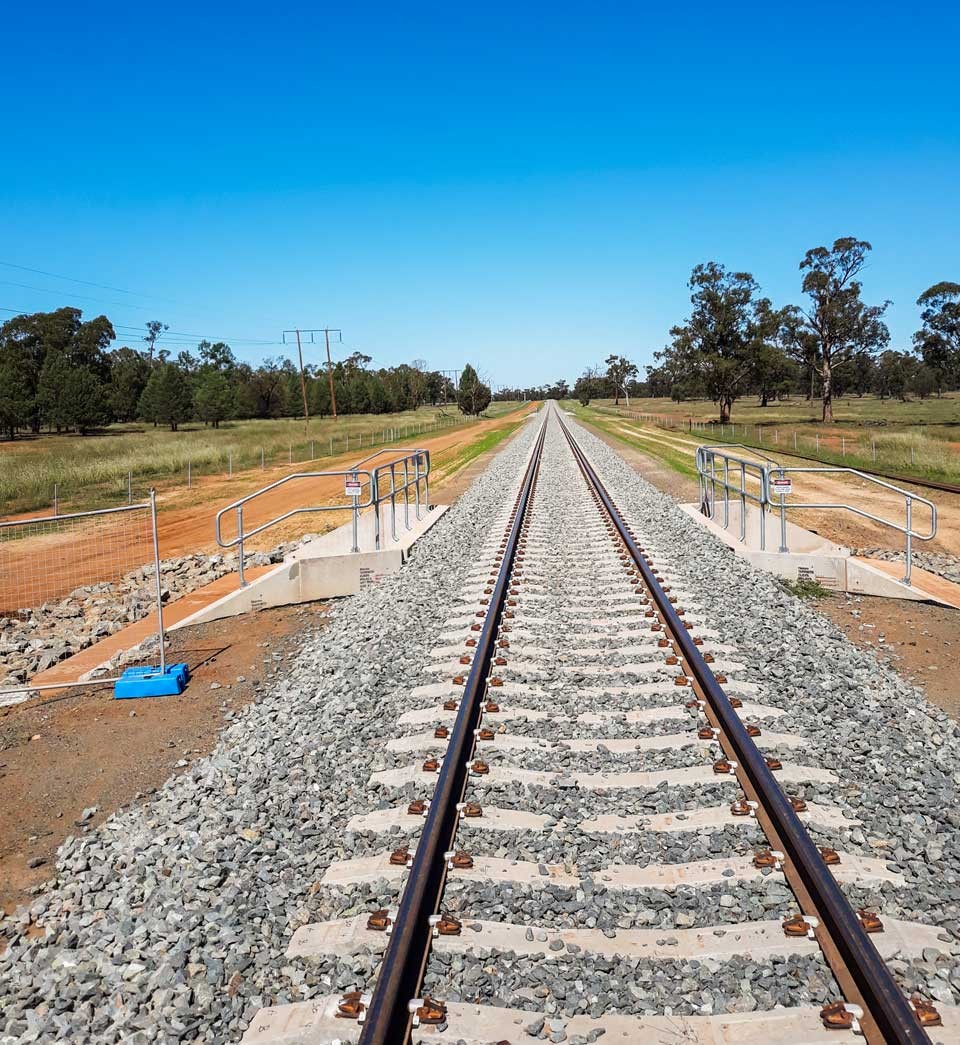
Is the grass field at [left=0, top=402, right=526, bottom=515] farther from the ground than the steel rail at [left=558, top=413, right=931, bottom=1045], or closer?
farther from the ground

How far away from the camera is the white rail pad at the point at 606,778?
519cm

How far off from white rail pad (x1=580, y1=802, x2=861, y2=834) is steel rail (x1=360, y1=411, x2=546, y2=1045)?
810 mm

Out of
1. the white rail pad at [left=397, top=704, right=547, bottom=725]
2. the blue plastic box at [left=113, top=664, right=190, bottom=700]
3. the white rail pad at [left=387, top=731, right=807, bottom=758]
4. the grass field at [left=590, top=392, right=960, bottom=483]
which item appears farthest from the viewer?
the grass field at [left=590, top=392, right=960, bottom=483]

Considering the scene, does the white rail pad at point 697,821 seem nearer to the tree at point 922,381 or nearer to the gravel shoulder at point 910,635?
the gravel shoulder at point 910,635

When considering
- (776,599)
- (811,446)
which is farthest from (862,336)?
(776,599)

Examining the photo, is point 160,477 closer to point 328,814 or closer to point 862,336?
point 328,814

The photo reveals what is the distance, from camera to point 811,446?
140 feet

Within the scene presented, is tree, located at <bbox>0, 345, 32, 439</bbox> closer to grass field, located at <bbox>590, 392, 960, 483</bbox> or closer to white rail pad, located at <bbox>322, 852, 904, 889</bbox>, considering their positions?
grass field, located at <bbox>590, 392, 960, 483</bbox>

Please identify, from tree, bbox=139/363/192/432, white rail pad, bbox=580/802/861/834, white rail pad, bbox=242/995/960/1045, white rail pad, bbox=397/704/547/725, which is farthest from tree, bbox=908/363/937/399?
white rail pad, bbox=242/995/960/1045

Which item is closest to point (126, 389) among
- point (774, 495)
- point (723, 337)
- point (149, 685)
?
point (723, 337)

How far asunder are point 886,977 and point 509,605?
6474mm

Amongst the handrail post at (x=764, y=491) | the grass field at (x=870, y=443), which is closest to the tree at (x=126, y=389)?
the grass field at (x=870, y=443)

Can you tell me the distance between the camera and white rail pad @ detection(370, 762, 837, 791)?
5188 mm

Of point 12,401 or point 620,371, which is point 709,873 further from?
point 620,371
